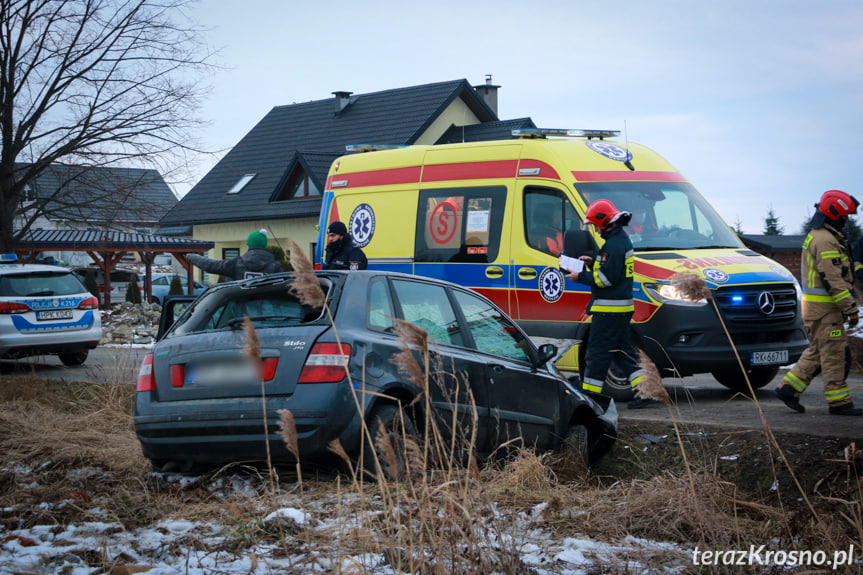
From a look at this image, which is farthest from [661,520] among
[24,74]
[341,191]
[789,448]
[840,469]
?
[24,74]

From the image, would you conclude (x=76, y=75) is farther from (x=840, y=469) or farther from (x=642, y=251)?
(x=840, y=469)

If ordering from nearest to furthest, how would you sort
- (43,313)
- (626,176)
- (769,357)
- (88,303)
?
(769,357)
(626,176)
(43,313)
(88,303)

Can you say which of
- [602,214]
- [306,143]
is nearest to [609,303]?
[602,214]

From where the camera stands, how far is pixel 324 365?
548 cm

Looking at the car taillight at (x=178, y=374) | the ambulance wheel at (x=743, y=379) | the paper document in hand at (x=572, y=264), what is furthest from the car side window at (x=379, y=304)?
the ambulance wheel at (x=743, y=379)

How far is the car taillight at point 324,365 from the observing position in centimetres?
546

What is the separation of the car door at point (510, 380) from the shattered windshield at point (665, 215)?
3.04 meters

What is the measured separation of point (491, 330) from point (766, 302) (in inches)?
139

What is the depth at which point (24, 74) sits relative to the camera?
18.1 metres

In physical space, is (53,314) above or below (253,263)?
below

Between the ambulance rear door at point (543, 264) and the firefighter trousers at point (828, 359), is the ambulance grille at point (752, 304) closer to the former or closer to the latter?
the firefighter trousers at point (828, 359)

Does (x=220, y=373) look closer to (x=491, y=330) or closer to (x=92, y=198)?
(x=491, y=330)

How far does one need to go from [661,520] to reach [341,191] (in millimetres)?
→ 7912

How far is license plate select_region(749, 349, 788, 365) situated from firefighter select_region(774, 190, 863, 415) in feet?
3.33
